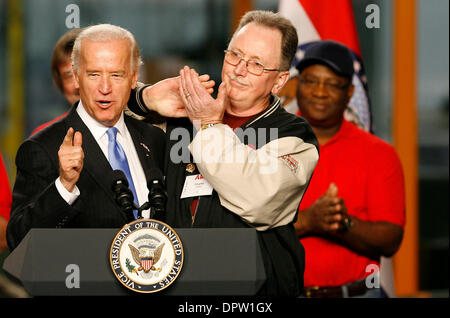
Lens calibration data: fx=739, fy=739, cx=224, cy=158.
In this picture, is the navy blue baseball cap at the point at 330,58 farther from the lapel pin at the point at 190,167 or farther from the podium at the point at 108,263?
the podium at the point at 108,263

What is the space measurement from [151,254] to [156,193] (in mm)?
156

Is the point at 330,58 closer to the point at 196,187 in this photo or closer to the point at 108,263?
the point at 196,187

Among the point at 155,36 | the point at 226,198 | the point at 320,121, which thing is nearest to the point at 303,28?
the point at 320,121

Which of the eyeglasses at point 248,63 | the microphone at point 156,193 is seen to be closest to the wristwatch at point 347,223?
the eyeglasses at point 248,63

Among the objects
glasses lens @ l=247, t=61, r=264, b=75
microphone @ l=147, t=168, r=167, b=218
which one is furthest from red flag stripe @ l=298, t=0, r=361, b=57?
microphone @ l=147, t=168, r=167, b=218

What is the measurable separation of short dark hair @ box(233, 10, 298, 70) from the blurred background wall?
1.74 metres

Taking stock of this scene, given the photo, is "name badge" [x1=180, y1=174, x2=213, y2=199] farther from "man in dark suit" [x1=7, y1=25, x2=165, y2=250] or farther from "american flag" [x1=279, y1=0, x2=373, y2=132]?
"american flag" [x1=279, y1=0, x2=373, y2=132]

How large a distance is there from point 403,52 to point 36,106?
256 cm

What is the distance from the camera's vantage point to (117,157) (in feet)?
6.27

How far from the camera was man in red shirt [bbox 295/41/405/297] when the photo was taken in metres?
2.77

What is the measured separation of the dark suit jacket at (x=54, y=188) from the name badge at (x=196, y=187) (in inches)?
4.7

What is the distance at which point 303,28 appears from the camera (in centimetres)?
350
